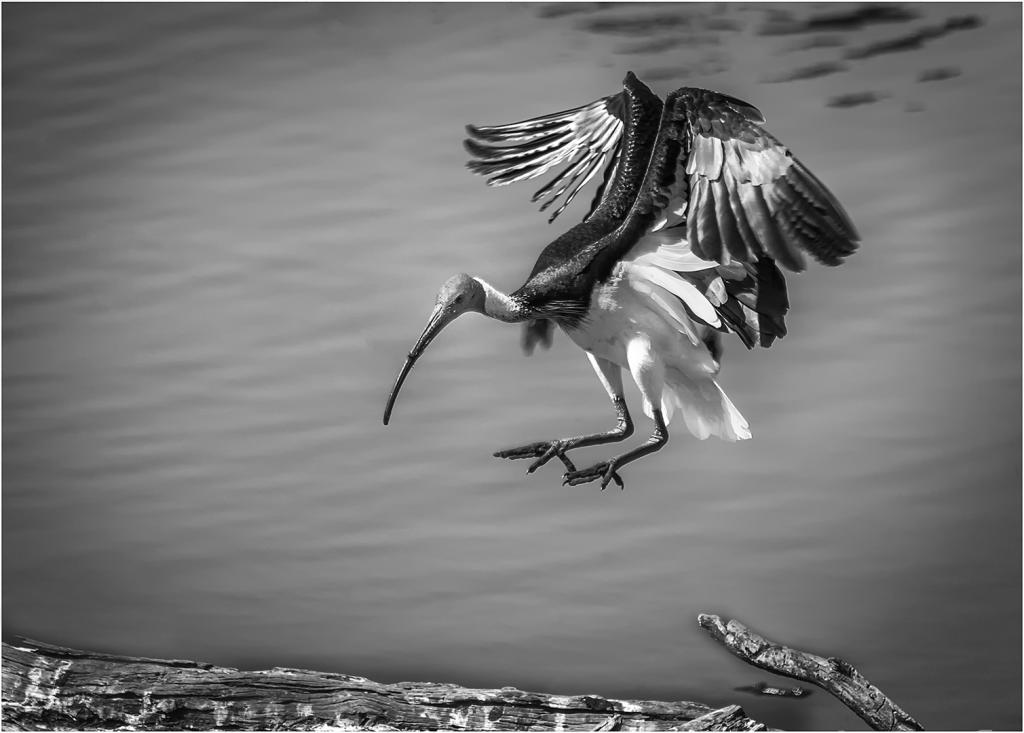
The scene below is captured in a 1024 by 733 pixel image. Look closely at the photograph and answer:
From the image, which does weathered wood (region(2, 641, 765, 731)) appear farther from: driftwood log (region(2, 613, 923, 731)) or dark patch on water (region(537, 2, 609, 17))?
dark patch on water (region(537, 2, 609, 17))

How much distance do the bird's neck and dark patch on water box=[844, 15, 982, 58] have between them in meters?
1.19

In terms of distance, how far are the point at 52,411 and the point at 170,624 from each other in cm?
59

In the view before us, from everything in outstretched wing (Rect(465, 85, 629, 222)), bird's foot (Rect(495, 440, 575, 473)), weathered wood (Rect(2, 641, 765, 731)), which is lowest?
weathered wood (Rect(2, 641, 765, 731))

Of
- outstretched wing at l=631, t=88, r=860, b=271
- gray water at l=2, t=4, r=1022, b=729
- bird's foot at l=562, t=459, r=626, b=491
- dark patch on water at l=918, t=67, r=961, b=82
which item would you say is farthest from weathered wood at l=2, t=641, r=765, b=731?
dark patch on water at l=918, t=67, r=961, b=82

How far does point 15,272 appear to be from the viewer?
9.98 feet

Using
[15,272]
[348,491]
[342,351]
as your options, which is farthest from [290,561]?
[15,272]

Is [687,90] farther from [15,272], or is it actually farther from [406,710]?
[15,272]

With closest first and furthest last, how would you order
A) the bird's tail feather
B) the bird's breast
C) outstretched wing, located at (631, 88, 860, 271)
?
outstretched wing, located at (631, 88, 860, 271) < the bird's breast < the bird's tail feather

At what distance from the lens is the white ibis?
1.98m

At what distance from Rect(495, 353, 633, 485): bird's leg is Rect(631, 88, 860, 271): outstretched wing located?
16.7 inches

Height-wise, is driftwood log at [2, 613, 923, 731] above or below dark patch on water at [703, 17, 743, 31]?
below

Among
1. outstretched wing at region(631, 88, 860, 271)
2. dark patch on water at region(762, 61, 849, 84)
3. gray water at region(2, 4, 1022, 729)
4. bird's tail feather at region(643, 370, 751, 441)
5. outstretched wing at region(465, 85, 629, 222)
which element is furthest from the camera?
dark patch on water at region(762, 61, 849, 84)

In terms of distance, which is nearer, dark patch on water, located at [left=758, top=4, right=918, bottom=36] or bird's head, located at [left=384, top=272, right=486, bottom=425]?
bird's head, located at [left=384, top=272, right=486, bottom=425]

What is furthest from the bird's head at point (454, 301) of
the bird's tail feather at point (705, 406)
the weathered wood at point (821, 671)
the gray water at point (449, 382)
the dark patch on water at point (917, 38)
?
the dark patch on water at point (917, 38)
